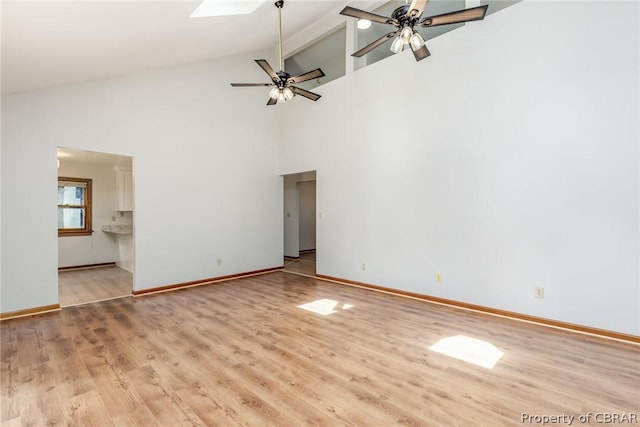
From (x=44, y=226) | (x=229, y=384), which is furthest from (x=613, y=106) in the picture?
(x=44, y=226)

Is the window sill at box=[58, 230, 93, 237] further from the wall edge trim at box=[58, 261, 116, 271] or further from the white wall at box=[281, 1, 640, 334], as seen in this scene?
the white wall at box=[281, 1, 640, 334]

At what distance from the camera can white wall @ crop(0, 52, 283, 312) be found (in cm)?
385

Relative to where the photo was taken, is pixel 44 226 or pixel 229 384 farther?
pixel 44 226

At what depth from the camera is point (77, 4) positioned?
2195 mm

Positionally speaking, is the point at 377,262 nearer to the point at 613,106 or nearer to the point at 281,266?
the point at 281,266

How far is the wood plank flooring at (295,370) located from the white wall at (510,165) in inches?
23.7

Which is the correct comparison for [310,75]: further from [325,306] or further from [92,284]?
[92,284]

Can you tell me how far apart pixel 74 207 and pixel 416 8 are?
26.0 feet

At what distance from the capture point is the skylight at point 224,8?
3402 millimetres

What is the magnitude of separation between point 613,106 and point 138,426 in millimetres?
4797

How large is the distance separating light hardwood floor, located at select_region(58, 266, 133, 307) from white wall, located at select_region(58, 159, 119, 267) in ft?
1.08

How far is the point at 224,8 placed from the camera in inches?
147

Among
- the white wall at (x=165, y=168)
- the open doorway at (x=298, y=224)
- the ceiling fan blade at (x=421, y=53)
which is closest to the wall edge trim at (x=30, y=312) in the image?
the white wall at (x=165, y=168)

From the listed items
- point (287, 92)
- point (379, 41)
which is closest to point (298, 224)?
point (287, 92)
